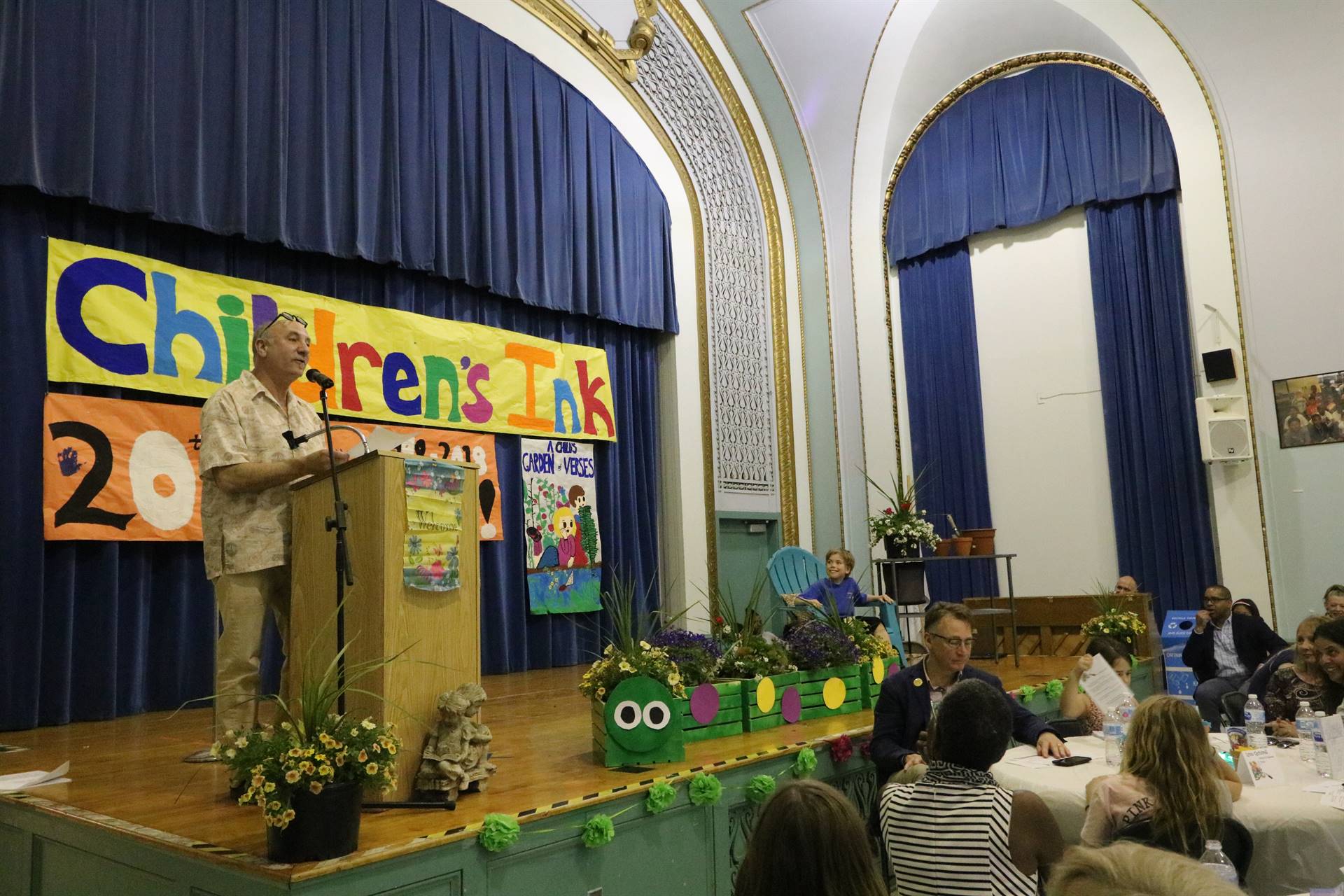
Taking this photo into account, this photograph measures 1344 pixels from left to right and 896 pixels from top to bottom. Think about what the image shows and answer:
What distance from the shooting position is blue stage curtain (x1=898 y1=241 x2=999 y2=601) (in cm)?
901

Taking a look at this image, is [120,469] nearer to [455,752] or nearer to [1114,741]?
[455,752]

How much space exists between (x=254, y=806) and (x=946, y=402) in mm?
7655

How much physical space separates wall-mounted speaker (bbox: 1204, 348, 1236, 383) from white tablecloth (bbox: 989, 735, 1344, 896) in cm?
556

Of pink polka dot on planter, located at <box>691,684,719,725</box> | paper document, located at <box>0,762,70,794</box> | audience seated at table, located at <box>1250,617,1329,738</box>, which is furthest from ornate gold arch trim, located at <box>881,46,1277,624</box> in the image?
paper document, located at <box>0,762,70,794</box>

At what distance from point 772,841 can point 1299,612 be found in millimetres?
7090

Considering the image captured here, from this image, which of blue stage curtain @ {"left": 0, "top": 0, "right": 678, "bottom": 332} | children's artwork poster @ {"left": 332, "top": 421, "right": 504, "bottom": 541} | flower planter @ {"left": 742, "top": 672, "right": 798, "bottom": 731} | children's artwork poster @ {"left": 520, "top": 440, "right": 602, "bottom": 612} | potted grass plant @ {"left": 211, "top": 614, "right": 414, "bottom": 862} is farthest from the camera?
children's artwork poster @ {"left": 520, "top": 440, "right": 602, "bottom": 612}

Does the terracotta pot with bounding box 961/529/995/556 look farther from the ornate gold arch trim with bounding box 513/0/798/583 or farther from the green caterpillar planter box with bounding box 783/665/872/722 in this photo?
the green caterpillar planter box with bounding box 783/665/872/722

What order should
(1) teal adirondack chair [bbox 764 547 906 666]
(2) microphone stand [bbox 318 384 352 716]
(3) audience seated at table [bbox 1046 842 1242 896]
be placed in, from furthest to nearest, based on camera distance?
(1) teal adirondack chair [bbox 764 547 906 666]
(2) microphone stand [bbox 318 384 352 716]
(3) audience seated at table [bbox 1046 842 1242 896]

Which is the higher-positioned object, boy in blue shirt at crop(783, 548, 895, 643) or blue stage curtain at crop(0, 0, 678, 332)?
blue stage curtain at crop(0, 0, 678, 332)

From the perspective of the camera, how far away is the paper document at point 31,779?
3113 mm

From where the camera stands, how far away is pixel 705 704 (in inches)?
146

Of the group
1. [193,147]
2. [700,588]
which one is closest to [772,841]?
[193,147]

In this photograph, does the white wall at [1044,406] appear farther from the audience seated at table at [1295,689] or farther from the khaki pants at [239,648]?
the khaki pants at [239,648]

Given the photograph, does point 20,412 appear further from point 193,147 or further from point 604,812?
point 604,812
